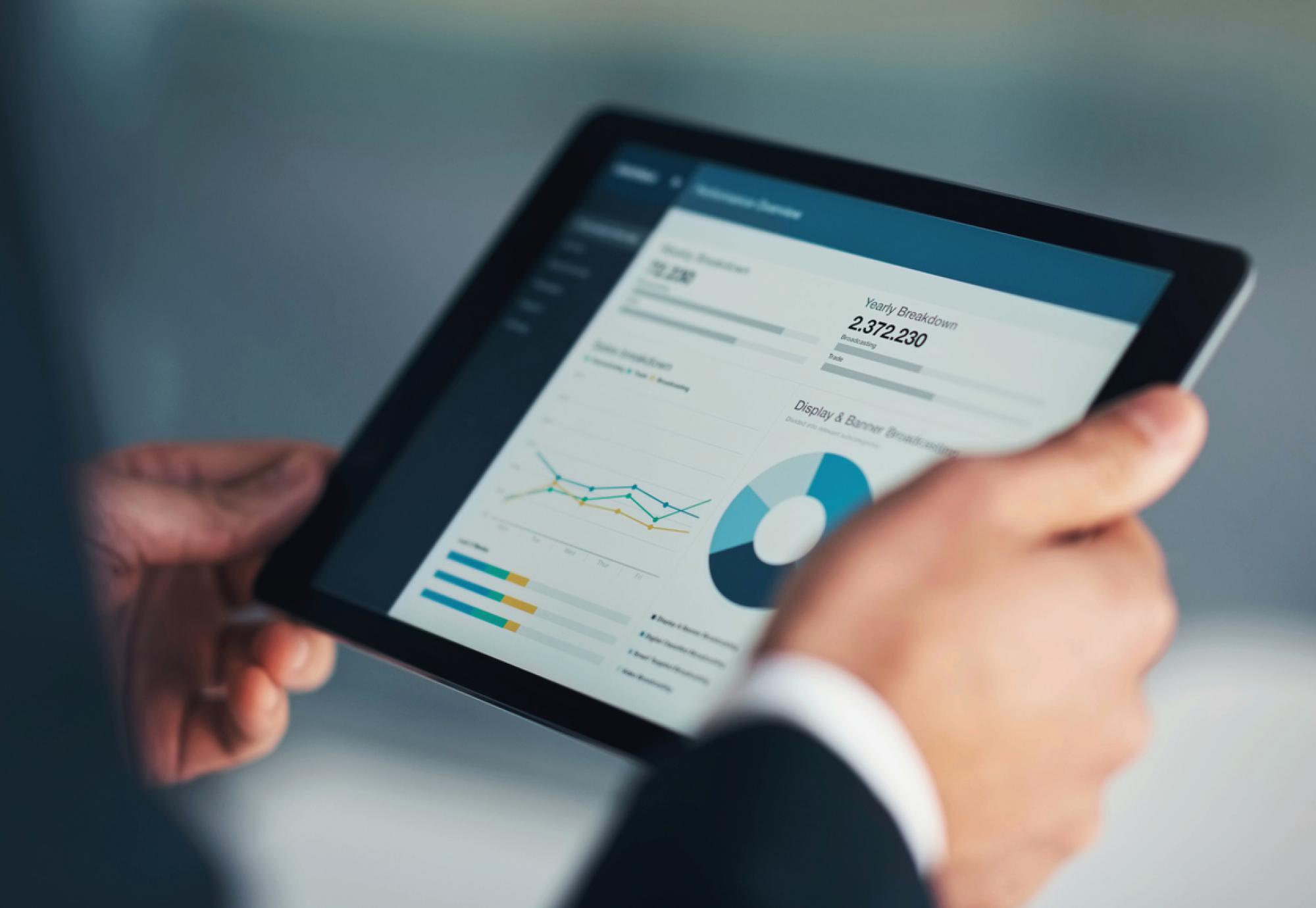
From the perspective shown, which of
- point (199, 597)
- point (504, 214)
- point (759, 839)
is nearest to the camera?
point (759, 839)

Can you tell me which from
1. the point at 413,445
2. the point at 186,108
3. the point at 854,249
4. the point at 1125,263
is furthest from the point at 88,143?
the point at 1125,263

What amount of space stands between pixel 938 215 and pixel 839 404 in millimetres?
122

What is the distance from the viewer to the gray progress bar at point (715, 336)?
0.63 metres

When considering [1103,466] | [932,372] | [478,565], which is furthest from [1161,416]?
Answer: [478,565]

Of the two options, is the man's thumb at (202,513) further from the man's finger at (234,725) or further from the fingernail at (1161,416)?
the fingernail at (1161,416)

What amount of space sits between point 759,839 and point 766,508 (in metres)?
0.26

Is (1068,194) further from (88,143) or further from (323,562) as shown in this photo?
(88,143)

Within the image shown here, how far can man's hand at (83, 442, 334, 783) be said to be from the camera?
81 cm

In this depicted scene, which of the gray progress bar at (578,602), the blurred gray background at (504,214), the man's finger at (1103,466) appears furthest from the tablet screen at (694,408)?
the blurred gray background at (504,214)

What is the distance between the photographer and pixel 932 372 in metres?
0.59

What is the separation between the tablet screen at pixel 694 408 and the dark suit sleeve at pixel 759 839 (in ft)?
0.63

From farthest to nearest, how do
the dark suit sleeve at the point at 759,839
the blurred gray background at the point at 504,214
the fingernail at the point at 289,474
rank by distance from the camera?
the blurred gray background at the point at 504,214, the fingernail at the point at 289,474, the dark suit sleeve at the point at 759,839

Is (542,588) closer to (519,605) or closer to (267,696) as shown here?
(519,605)

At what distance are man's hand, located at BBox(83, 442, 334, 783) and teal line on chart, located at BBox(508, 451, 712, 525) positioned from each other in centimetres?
20
